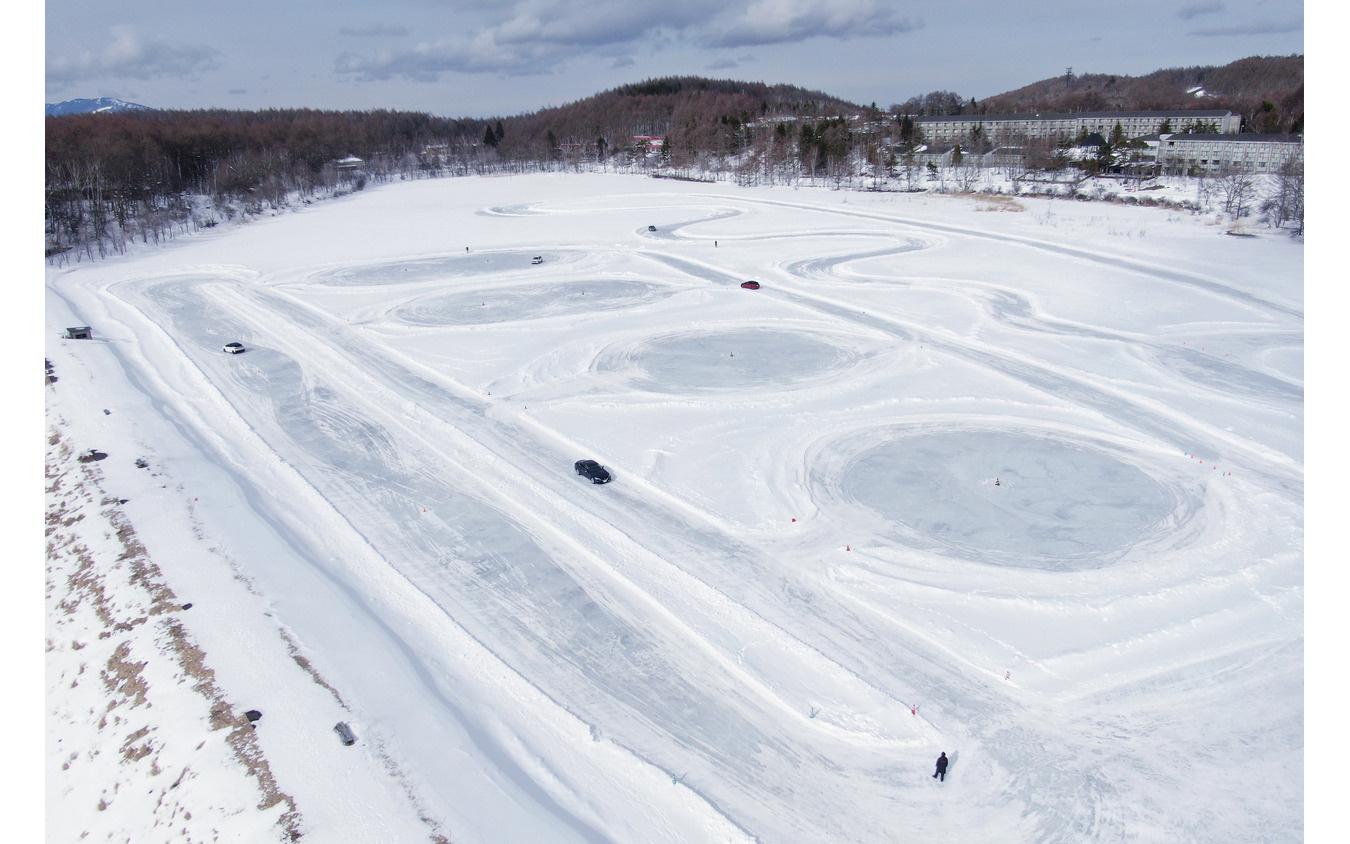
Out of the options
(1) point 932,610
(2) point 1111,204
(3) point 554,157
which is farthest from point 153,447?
(3) point 554,157

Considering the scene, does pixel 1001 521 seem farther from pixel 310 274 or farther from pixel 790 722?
pixel 310 274

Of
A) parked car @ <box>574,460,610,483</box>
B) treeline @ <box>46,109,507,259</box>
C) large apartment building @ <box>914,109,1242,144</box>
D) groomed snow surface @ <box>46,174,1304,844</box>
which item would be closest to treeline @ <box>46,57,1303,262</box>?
treeline @ <box>46,109,507,259</box>

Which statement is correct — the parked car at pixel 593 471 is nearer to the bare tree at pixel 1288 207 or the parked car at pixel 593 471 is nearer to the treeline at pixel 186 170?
the treeline at pixel 186 170

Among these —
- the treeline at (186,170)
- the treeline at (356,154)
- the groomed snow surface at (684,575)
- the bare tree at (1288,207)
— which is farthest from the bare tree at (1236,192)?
the treeline at (186,170)

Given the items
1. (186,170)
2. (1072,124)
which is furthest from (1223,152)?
(186,170)

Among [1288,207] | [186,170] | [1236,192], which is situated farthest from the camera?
[186,170]

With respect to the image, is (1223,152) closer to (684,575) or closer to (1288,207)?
(1288,207)
